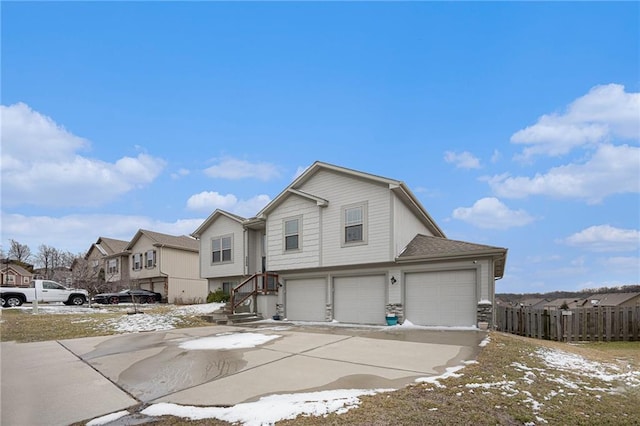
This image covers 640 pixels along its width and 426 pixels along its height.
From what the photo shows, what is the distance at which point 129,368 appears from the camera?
728 centimetres

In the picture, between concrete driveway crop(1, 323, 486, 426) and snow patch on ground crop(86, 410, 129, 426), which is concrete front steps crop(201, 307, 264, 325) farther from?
snow patch on ground crop(86, 410, 129, 426)

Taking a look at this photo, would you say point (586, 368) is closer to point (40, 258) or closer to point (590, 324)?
point (590, 324)

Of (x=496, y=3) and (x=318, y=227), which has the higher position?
(x=496, y=3)

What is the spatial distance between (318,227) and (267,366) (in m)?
9.88

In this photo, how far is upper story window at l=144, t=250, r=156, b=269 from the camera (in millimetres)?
31062

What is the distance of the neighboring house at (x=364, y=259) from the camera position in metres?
13.4

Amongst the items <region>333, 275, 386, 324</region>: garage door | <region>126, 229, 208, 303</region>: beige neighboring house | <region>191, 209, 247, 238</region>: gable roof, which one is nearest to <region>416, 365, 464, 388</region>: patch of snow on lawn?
<region>333, 275, 386, 324</region>: garage door

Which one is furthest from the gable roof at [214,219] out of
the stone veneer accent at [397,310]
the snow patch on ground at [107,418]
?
the snow patch on ground at [107,418]

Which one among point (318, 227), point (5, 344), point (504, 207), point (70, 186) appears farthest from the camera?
point (504, 207)

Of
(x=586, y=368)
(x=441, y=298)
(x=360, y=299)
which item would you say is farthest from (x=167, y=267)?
(x=586, y=368)

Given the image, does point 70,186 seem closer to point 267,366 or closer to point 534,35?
point 267,366

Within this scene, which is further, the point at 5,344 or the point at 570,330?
the point at 570,330

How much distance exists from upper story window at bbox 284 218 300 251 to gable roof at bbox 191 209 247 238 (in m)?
4.47

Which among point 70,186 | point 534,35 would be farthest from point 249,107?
point 534,35
